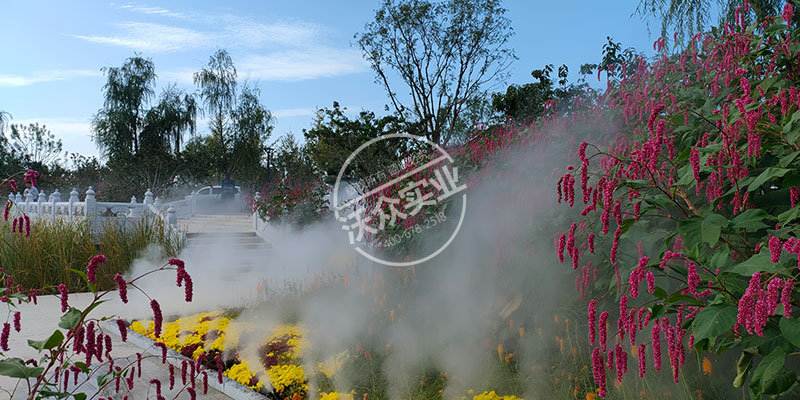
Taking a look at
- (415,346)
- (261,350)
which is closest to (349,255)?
(261,350)

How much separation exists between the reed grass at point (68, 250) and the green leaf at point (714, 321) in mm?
9390

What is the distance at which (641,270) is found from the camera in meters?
1.56

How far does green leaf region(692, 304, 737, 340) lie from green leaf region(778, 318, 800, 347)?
0.56 ft

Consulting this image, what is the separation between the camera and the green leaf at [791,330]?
1.51 meters

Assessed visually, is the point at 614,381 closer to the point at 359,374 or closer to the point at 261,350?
the point at 359,374

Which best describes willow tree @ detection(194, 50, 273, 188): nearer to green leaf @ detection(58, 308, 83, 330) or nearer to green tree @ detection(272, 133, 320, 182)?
green tree @ detection(272, 133, 320, 182)

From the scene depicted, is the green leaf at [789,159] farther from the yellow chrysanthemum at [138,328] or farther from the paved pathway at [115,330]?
the yellow chrysanthemum at [138,328]

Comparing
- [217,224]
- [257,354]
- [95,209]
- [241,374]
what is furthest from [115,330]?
[217,224]

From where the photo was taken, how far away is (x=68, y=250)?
948 cm

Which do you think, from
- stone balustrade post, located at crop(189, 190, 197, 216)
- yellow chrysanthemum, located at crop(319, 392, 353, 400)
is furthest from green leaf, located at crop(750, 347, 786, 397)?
stone balustrade post, located at crop(189, 190, 197, 216)

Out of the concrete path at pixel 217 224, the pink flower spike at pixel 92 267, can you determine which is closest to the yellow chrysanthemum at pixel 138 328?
the pink flower spike at pixel 92 267

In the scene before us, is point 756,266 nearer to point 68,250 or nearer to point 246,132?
point 68,250

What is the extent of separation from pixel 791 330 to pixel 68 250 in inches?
418

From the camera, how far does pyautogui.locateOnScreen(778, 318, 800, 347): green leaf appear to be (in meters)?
1.51
